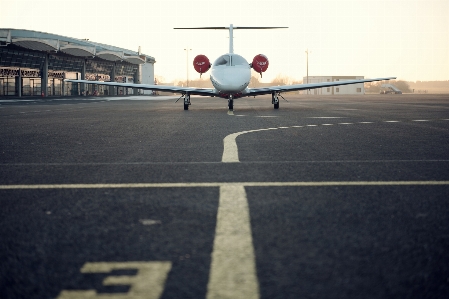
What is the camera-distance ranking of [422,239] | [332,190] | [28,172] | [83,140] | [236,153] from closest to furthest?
[422,239] → [332,190] → [28,172] → [236,153] → [83,140]

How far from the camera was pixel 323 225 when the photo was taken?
294 cm

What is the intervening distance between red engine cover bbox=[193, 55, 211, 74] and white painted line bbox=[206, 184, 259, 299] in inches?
759

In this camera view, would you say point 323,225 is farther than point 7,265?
Yes

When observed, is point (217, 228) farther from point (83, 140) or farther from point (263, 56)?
point (263, 56)

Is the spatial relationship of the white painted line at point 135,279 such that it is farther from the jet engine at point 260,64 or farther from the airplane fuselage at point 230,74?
the jet engine at point 260,64

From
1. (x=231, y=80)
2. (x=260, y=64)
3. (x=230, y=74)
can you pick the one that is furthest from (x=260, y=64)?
(x=231, y=80)

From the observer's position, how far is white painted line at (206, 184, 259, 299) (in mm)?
1978

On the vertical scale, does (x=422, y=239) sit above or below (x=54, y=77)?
below

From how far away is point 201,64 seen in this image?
73.5 feet

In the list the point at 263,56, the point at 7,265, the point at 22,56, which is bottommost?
the point at 7,265

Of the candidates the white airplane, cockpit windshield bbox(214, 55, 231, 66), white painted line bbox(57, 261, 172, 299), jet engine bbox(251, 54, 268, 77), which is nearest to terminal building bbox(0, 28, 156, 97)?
the white airplane

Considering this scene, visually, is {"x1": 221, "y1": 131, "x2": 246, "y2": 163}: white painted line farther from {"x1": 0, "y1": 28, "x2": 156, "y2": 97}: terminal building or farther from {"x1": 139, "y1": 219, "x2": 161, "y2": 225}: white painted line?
{"x1": 0, "y1": 28, "x2": 156, "y2": 97}: terminal building

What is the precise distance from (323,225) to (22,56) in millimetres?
56088

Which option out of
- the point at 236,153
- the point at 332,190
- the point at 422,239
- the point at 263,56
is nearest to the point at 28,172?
the point at 236,153
